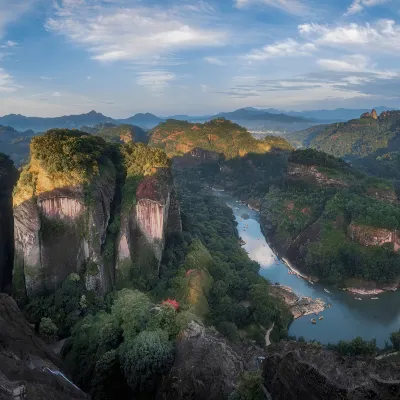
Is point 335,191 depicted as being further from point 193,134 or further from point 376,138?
point 376,138

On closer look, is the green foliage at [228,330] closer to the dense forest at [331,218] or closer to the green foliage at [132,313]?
the green foliage at [132,313]

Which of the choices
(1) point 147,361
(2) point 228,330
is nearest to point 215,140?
(2) point 228,330

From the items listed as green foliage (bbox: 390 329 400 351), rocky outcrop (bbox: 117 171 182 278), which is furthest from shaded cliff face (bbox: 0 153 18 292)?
green foliage (bbox: 390 329 400 351)

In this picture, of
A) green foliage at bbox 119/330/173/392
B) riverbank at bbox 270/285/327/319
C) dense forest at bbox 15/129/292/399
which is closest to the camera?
green foliage at bbox 119/330/173/392

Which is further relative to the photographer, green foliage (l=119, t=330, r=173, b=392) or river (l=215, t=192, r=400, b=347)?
river (l=215, t=192, r=400, b=347)

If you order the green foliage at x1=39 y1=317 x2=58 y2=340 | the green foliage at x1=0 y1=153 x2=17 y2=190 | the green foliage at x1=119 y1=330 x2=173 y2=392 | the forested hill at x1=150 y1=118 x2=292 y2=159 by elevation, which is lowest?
the green foliage at x1=39 y1=317 x2=58 y2=340

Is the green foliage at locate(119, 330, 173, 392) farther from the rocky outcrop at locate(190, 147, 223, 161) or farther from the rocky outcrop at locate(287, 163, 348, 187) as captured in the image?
the rocky outcrop at locate(190, 147, 223, 161)
